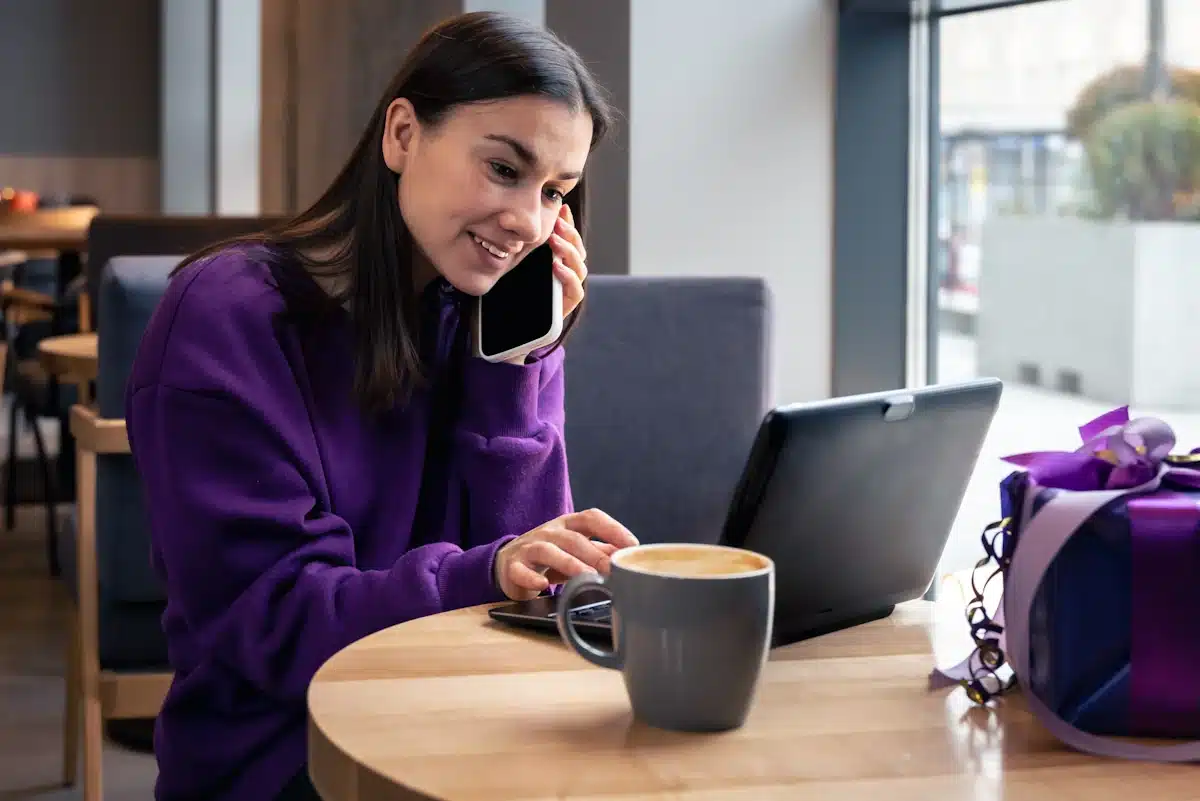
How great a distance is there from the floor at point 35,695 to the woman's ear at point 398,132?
1.68 m

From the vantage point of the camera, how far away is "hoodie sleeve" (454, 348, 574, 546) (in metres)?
1.39

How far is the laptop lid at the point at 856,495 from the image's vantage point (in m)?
0.91

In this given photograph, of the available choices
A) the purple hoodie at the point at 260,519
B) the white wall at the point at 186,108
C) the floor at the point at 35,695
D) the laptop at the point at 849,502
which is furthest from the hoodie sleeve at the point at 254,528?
the white wall at the point at 186,108

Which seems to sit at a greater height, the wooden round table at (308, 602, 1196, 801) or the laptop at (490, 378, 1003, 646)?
the laptop at (490, 378, 1003, 646)

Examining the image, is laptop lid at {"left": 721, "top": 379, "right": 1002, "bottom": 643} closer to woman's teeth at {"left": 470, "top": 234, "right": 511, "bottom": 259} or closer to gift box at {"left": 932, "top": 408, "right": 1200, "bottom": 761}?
gift box at {"left": 932, "top": 408, "right": 1200, "bottom": 761}

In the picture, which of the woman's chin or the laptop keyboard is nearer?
the laptop keyboard

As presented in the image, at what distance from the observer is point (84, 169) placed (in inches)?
380

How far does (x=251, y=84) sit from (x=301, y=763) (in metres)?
8.11

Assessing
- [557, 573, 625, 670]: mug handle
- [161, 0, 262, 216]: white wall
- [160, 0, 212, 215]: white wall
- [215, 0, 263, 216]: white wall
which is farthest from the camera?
[160, 0, 212, 215]: white wall

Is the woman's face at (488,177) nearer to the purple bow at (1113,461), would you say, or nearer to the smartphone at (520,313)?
the smartphone at (520,313)

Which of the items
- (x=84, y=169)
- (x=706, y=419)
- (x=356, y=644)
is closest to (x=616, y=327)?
(x=706, y=419)

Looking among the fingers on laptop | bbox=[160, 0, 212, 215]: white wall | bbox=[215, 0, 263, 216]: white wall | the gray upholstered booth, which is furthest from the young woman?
bbox=[160, 0, 212, 215]: white wall

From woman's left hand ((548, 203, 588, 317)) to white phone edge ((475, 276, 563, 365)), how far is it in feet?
0.07

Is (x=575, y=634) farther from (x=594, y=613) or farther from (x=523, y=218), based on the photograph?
(x=523, y=218)
